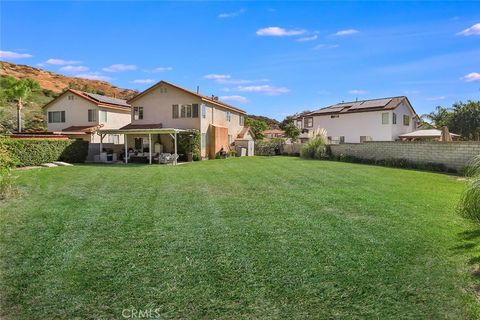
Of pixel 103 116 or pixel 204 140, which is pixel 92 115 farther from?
pixel 204 140

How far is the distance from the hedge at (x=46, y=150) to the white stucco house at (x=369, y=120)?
811 inches

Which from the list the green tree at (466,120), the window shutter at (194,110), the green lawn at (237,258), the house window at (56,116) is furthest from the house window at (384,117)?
the house window at (56,116)

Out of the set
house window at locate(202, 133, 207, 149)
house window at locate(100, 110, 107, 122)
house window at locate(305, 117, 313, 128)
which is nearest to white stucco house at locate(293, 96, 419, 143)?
house window at locate(305, 117, 313, 128)

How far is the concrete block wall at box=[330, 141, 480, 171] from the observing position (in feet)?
60.6

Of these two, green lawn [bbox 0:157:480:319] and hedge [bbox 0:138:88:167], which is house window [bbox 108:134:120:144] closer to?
hedge [bbox 0:138:88:167]

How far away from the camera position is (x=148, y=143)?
28.2 meters

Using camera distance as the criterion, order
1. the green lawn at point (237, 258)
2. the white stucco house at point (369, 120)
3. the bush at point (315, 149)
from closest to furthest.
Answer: the green lawn at point (237, 258) → the bush at point (315, 149) → the white stucco house at point (369, 120)

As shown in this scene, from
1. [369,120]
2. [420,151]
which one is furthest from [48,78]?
[420,151]

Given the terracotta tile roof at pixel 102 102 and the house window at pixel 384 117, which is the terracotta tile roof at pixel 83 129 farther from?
the house window at pixel 384 117

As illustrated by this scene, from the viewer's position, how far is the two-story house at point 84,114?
31094 millimetres

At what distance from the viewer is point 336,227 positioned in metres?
6.69

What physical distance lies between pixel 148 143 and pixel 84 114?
8.24 meters

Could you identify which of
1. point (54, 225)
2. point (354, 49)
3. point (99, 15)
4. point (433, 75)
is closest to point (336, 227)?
point (54, 225)

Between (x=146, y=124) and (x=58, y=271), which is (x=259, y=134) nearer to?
(x=146, y=124)
